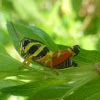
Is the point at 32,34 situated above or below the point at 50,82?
above

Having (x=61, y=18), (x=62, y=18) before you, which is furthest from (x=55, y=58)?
(x=61, y=18)

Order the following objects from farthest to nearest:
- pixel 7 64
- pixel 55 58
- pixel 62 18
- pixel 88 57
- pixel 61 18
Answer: pixel 61 18
pixel 62 18
pixel 88 57
pixel 55 58
pixel 7 64

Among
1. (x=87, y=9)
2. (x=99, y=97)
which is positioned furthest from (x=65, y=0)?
(x=99, y=97)

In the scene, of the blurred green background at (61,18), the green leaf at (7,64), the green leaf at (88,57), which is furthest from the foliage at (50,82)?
the blurred green background at (61,18)

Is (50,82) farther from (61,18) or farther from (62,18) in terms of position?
(61,18)

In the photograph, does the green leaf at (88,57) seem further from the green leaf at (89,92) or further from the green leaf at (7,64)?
the green leaf at (7,64)
